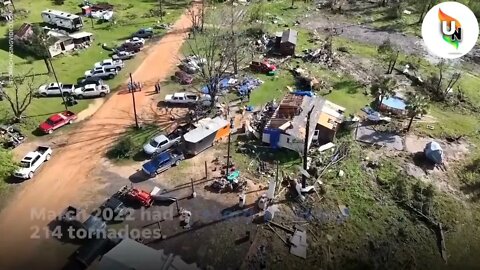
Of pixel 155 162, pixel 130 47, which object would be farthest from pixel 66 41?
pixel 155 162

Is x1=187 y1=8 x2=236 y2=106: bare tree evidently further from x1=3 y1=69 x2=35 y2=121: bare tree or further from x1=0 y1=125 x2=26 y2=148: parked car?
x1=0 y1=125 x2=26 y2=148: parked car

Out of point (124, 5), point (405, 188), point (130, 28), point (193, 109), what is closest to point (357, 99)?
point (405, 188)

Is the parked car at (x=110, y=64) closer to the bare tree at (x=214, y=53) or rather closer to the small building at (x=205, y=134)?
the bare tree at (x=214, y=53)

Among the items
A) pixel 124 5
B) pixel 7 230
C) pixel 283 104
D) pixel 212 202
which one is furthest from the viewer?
pixel 124 5

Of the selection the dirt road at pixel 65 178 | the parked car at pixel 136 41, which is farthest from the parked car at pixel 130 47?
the dirt road at pixel 65 178

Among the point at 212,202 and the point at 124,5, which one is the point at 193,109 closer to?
the point at 212,202
